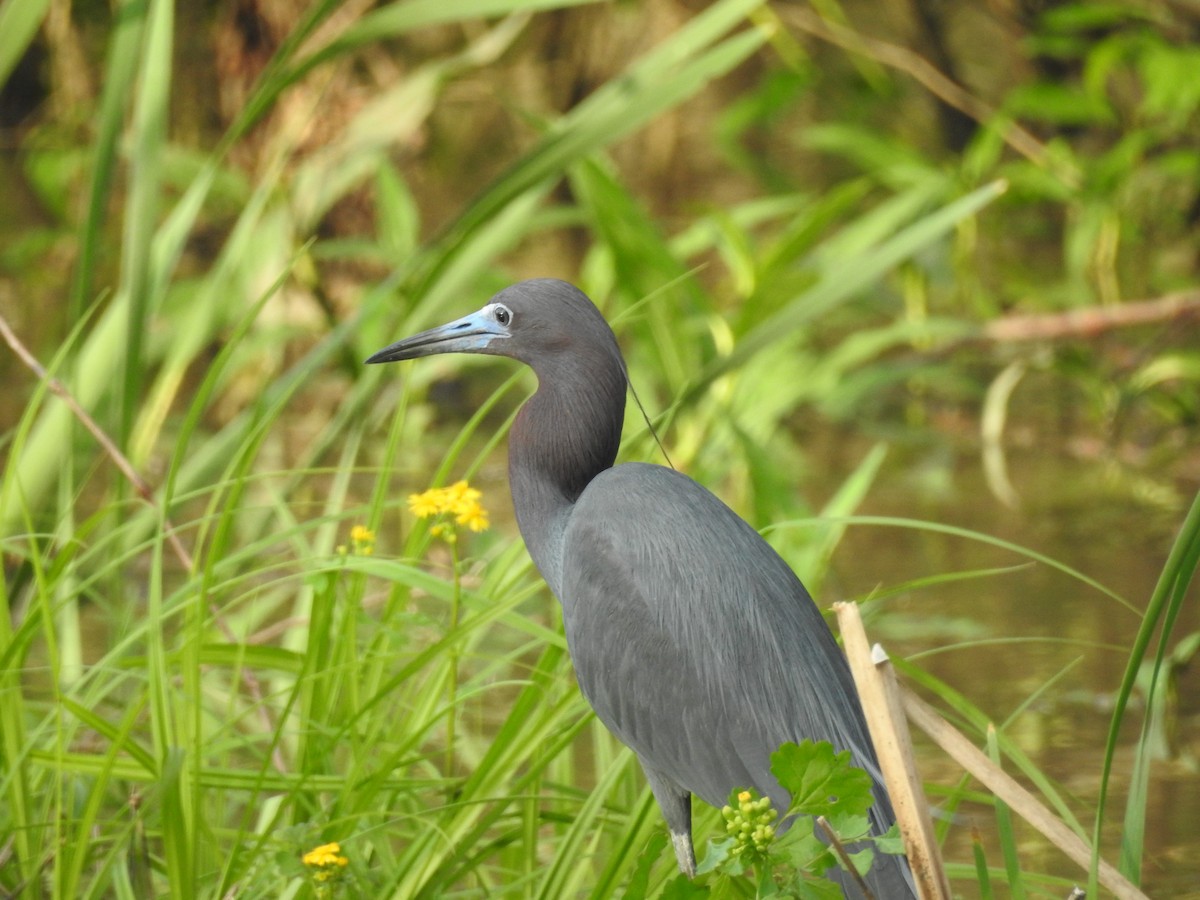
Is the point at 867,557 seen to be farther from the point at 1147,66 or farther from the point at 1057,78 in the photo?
the point at 1057,78

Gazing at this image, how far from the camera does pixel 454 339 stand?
5.20 ft

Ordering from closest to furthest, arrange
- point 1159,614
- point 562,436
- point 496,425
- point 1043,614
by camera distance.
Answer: point 1159,614, point 562,436, point 1043,614, point 496,425

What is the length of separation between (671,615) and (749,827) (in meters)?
0.33

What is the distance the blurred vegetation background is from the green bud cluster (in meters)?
0.13

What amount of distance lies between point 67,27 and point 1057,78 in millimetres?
3134

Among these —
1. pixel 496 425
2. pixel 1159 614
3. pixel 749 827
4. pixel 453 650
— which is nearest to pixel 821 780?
pixel 749 827

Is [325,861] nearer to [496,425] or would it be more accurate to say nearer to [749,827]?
[749,827]

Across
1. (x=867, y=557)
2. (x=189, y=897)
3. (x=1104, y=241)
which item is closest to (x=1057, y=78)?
(x=1104, y=241)

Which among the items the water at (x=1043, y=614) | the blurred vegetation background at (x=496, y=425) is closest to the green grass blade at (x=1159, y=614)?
the blurred vegetation background at (x=496, y=425)

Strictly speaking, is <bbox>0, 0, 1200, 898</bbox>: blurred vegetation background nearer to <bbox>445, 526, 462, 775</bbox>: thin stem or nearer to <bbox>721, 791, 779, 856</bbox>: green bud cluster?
<bbox>445, 526, 462, 775</bbox>: thin stem

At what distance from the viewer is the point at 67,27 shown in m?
5.14

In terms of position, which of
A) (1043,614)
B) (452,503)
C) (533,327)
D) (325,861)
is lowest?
(1043,614)

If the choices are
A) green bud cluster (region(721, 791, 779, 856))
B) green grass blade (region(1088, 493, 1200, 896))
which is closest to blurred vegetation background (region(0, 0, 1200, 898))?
green grass blade (region(1088, 493, 1200, 896))

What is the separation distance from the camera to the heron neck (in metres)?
1.51
